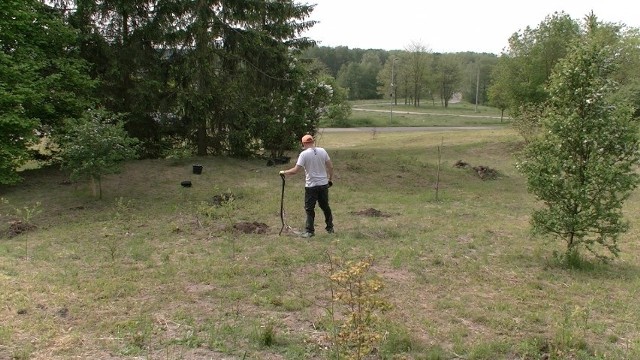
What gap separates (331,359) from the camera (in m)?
3.99

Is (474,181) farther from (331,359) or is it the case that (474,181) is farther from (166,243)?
(331,359)

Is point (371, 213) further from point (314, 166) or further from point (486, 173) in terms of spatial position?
point (486, 173)

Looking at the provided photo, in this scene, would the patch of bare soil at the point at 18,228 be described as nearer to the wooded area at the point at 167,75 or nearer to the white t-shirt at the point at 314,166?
the wooded area at the point at 167,75

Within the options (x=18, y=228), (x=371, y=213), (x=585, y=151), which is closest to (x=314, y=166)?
(x=371, y=213)

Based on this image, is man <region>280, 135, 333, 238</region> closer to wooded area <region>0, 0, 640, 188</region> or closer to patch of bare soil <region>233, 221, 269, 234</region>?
patch of bare soil <region>233, 221, 269, 234</region>

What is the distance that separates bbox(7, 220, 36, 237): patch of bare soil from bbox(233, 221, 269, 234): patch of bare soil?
3.45 meters

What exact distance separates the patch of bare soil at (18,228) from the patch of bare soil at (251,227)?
11.3 ft

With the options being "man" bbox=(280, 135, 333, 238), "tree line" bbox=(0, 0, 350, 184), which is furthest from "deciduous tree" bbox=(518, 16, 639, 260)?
"tree line" bbox=(0, 0, 350, 184)

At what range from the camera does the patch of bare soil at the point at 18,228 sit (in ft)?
27.1

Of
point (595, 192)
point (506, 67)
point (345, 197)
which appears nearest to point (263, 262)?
point (595, 192)

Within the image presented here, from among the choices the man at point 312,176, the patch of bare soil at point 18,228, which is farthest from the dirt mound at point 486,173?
the patch of bare soil at point 18,228

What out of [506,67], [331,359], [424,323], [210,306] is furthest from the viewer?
[506,67]

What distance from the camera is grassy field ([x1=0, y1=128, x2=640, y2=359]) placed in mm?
4281

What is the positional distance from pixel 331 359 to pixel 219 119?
1237 cm
